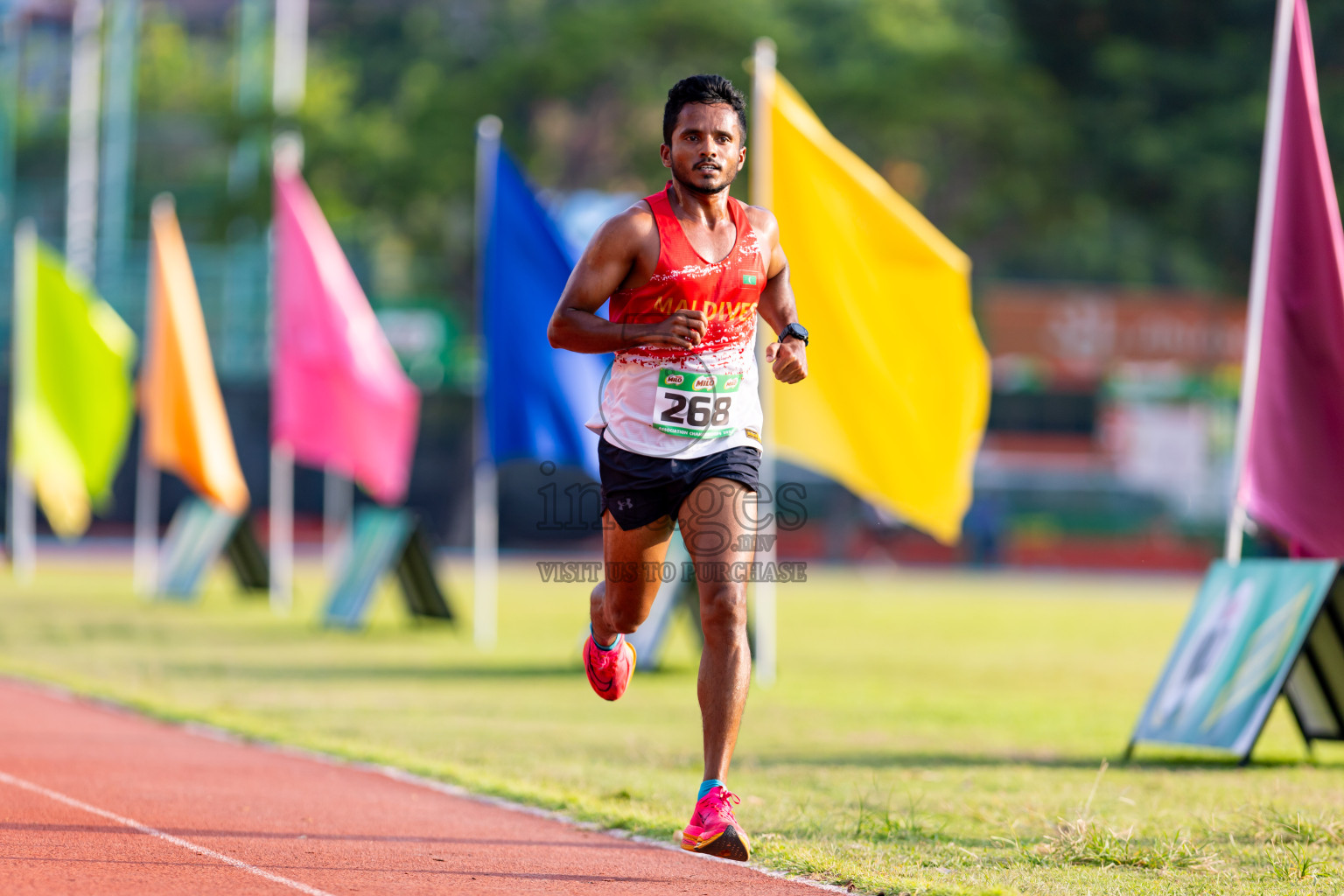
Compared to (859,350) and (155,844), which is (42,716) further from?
(859,350)

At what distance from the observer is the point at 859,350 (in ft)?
38.9

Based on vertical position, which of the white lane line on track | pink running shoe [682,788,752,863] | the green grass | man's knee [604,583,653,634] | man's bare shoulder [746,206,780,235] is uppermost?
man's bare shoulder [746,206,780,235]

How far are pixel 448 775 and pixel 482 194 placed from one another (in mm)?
9297

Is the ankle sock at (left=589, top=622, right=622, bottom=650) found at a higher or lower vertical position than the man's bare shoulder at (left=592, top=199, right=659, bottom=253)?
lower

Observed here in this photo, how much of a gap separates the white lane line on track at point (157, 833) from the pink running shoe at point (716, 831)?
49.1 inches

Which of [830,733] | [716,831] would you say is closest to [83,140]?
[830,733]

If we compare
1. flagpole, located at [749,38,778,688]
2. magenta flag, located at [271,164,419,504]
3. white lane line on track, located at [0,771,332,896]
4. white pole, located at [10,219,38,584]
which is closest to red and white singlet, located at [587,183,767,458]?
white lane line on track, located at [0,771,332,896]

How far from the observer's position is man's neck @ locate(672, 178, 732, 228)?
5988 millimetres

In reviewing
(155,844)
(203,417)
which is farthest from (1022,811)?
(203,417)

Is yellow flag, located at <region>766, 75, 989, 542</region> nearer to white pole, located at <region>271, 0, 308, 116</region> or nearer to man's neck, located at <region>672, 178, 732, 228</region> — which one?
man's neck, located at <region>672, 178, 732, 228</region>

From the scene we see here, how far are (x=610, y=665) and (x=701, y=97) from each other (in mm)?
2071

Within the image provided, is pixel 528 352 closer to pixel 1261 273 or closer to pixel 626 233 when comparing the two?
pixel 1261 273

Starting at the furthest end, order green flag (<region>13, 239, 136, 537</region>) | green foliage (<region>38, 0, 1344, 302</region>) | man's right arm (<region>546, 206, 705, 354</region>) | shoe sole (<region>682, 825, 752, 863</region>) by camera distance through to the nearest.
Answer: green foliage (<region>38, 0, 1344, 302</region>)
green flag (<region>13, 239, 136, 537</region>)
man's right arm (<region>546, 206, 705, 354</region>)
shoe sole (<region>682, 825, 752, 863</region>)

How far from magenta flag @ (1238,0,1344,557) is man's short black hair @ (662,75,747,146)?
3988 mm
